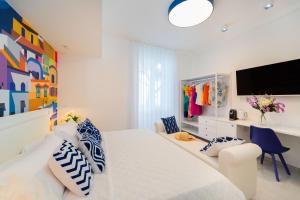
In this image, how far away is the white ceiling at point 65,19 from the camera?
131 centimetres

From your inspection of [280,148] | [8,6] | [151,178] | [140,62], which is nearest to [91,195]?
[151,178]

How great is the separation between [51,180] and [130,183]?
1.71ft

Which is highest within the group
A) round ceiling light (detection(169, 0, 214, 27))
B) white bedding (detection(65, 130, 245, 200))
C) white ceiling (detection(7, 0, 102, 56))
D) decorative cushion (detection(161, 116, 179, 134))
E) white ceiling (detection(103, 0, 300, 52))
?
white ceiling (detection(103, 0, 300, 52))

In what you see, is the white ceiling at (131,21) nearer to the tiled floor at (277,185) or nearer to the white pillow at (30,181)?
the white pillow at (30,181)

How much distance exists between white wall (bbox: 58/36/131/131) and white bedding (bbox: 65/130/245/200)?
1.80m

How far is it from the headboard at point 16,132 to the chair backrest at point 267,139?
293 cm

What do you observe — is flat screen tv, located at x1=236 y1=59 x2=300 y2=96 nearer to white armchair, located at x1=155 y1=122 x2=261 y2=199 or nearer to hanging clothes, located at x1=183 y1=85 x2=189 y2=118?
hanging clothes, located at x1=183 y1=85 x2=189 y2=118

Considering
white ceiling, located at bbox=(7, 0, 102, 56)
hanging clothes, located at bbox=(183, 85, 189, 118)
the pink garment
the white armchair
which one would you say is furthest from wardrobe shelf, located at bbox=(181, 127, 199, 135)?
white ceiling, located at bbox=(7, 0, 102, 56)

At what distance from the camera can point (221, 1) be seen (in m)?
2.00

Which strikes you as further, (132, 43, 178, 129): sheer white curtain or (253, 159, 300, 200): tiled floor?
(132, 43, 178, 129): sheer white curtain

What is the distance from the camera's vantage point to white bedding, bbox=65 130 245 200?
958 mm

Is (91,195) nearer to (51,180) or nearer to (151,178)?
(51,180)

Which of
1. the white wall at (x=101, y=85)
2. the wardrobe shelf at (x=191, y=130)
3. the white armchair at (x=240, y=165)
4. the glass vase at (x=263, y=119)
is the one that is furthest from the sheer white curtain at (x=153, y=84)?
the white armchair at (x=240, y=165)

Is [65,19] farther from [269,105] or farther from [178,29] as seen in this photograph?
[269,105]
